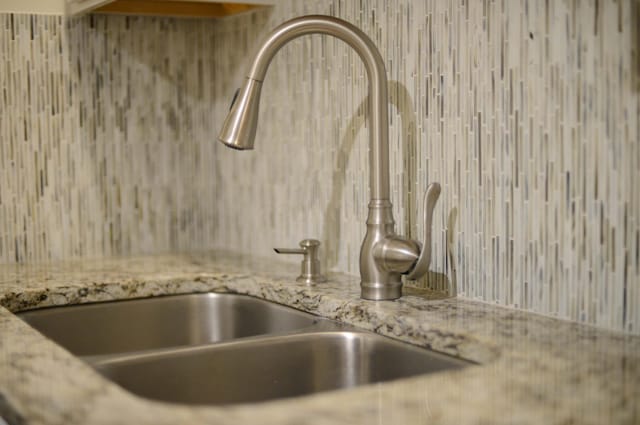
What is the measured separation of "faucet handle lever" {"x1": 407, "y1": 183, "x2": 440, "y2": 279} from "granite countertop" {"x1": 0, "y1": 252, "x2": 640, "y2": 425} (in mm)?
49

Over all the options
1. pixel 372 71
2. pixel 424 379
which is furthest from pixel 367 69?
pixel 424 379

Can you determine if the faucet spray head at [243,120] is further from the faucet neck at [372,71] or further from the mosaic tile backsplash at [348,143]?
the mosaic tile backsplash at [348,143]

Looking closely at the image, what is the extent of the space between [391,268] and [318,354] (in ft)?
0.53

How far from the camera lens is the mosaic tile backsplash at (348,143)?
952 millimetres

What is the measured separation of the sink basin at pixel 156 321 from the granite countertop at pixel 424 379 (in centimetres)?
5

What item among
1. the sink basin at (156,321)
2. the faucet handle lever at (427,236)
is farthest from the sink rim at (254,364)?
the sink basin at (156,321)

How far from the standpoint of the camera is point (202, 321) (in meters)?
1.46

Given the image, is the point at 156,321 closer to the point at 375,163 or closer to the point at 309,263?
the point at 309,263

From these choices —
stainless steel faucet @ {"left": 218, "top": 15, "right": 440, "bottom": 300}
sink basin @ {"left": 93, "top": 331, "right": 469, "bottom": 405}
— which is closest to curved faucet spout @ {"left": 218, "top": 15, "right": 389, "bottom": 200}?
stainless steel faucet @ {"left": 218, "top": 15, "right": 440, "bottom": 300}

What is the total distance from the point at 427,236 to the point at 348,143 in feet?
1.24

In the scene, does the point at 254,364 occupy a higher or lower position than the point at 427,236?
lower

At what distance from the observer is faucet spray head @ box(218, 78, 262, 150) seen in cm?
110

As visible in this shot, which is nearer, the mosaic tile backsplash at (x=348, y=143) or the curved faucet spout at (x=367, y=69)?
the mosaic tile backsplash at (x=348, y=143)

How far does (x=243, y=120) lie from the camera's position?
110 cm
